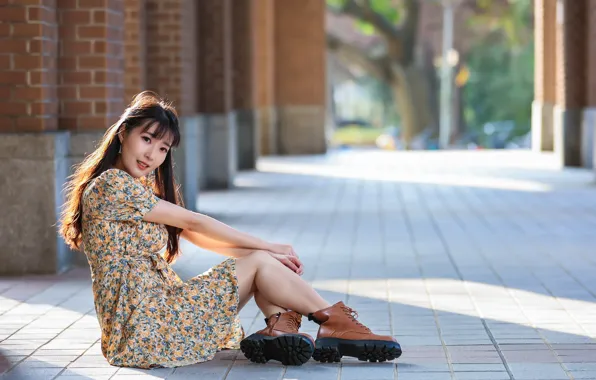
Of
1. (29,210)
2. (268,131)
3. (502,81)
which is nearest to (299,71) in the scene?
(268,131)

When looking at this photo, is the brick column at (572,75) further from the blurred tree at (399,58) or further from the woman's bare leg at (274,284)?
the woman's bare leg at (274,284)

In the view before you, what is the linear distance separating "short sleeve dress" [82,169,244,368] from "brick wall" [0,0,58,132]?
329 centimetres

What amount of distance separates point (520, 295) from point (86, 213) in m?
3.16

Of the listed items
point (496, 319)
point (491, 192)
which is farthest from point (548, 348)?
point (491, 192)

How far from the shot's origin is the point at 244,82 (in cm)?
2039

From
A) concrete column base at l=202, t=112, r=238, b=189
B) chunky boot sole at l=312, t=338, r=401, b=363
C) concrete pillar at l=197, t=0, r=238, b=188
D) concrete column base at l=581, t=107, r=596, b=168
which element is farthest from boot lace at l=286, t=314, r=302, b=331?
concrete column base at l=581, t=107, r=596, b=168

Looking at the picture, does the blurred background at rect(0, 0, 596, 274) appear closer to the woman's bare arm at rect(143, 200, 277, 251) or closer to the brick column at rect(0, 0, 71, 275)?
the brick column at rect(0, 0, 71, 275)

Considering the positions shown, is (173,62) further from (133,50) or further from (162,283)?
(162,283)

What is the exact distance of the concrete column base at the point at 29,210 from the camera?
8.73 metres

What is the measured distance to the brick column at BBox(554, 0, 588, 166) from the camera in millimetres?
20344

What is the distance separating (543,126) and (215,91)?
11.2 metres

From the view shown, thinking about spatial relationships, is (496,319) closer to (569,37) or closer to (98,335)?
(98,335)

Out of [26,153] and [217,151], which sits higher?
[26,153]

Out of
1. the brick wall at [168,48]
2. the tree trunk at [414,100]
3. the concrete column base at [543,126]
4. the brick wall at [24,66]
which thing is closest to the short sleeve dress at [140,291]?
the brick wall at [24,66]
